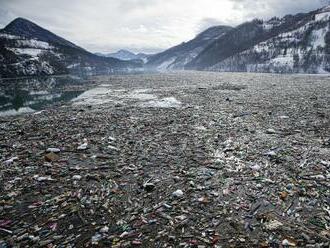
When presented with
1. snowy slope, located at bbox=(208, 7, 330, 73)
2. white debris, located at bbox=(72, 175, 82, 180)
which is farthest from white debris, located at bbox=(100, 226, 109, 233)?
snowy slope, located at bbox=(208, 7, 330, 73)

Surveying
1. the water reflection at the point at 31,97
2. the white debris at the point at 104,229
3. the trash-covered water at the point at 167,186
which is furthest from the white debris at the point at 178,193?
the water reflection at the point at 31,97

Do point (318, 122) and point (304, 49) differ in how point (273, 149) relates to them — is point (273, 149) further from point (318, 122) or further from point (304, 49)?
point (304, 49)

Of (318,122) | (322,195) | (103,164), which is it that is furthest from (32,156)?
(318,122)

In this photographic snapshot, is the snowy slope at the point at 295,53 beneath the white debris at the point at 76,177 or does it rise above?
above

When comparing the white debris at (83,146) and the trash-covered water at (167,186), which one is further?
the white debris at (83,146)

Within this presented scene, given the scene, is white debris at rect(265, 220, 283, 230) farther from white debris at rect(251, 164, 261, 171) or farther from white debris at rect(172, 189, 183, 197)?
white debris at rect(251, 164, 261, 171)

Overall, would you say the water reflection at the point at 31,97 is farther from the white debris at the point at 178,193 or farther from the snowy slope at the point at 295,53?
the snowy slope at the point at 295,53

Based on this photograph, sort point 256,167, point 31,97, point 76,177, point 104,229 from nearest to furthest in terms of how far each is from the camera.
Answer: point 104,229 → point 76,177 → point 256,167 → point 31,97

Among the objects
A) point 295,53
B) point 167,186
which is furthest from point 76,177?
point 295,53

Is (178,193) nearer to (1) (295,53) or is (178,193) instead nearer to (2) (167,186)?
(2) (167,186)
